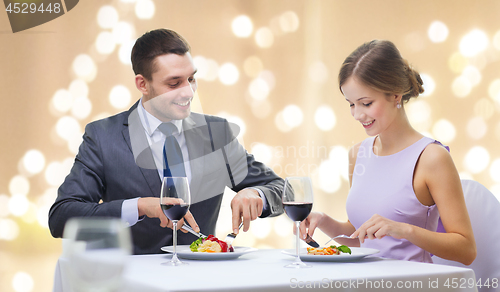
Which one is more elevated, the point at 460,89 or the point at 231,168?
the point at 460,89

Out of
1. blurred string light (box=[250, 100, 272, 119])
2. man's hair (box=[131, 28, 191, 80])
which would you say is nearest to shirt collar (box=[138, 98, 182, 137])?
man's hair (box=[131, 28, 191, 80])

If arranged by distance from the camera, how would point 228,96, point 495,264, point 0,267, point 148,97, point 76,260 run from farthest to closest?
point 228,96 → point 0,267 → point 148,97 → point 495,264 → point 76,260

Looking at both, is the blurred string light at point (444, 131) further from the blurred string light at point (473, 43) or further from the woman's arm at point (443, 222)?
the woman's arm at point (443, 222)

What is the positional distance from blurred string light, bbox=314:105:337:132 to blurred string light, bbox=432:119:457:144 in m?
0.60

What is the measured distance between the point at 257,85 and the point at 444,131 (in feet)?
3.74

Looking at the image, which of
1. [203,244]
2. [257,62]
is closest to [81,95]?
[257,62]

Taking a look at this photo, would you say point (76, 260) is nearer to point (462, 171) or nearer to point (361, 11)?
point (462, 171)

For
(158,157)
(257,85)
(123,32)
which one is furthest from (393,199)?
(123,32)

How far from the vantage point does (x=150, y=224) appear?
1492 millimetres

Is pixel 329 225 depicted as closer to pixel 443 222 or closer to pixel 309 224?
pixel 309 224

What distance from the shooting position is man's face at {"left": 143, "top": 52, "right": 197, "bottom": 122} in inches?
63.5

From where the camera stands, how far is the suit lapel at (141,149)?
1.50m

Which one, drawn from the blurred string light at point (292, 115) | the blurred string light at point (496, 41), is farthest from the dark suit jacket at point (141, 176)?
the blurred string light at point (496, 41)

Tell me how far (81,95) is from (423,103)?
1.89 metres
